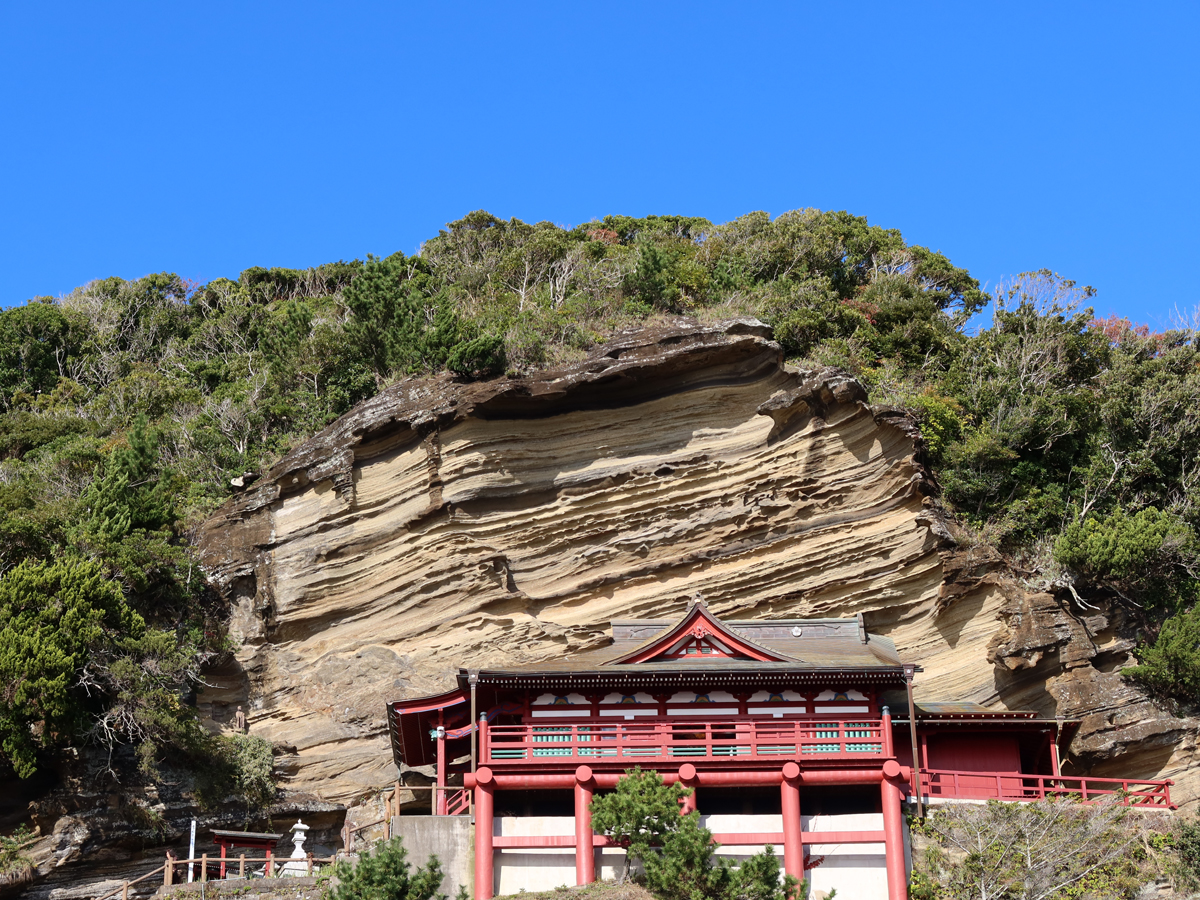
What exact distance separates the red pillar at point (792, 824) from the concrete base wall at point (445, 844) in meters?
5.73

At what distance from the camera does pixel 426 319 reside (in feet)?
125

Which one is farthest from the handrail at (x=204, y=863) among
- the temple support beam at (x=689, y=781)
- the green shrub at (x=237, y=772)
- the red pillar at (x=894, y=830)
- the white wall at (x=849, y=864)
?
the red pillar at (x=894, y=830)

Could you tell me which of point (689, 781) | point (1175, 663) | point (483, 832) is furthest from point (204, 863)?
point (1175, 663)

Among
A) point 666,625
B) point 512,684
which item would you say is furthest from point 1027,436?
point 512,684

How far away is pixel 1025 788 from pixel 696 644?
22.5 ft

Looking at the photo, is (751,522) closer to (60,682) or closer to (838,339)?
(838,339)

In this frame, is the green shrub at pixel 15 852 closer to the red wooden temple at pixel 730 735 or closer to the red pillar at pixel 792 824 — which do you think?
the red wooden temple at pixel 730 735

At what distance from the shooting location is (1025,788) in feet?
72.7

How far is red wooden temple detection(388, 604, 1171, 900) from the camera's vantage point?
832 inches

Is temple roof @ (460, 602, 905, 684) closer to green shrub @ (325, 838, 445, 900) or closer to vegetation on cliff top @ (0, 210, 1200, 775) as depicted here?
green shrub @ (325, 838, 445, 900)

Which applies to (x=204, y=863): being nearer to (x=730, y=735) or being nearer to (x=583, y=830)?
(x=583, y=830)

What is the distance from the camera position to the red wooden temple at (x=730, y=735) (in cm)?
2114

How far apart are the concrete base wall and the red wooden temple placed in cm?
36

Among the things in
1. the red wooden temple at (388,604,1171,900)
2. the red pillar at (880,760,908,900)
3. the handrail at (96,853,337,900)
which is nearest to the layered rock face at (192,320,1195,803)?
the handrail at (96,853,337,900)
